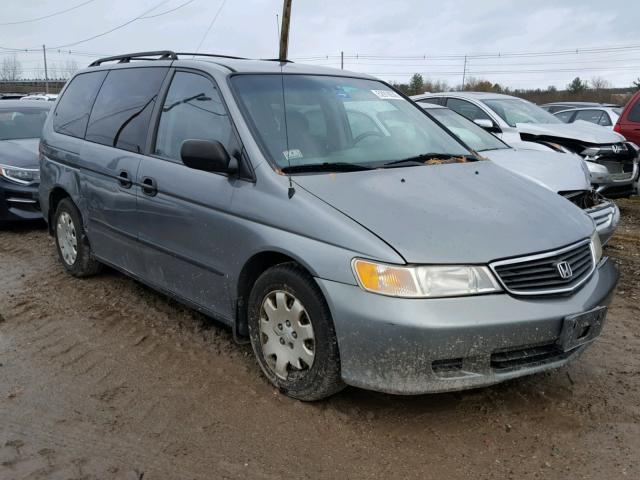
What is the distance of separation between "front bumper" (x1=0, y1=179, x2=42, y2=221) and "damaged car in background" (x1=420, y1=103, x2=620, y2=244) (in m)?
4.88

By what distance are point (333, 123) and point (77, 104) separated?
8.70 feet

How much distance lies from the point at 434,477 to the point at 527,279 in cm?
98

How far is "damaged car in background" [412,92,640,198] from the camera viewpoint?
25.7 feet

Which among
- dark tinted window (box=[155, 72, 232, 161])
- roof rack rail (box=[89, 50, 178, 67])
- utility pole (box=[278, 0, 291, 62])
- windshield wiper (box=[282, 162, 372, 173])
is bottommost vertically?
windshield wiper (box=[282, 162, 372, 173])

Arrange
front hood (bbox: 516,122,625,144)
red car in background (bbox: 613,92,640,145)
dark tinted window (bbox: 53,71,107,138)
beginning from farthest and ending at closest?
red car in background (bbox: 613,92,640,145) → front hood (bbox: 516,122,625,144) → dark tinted window (bbox: 53,71,107,138)

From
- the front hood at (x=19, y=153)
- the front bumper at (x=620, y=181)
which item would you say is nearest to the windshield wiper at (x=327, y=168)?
the front bumper at (x=620, y=181)

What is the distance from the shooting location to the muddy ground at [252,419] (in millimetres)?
2705

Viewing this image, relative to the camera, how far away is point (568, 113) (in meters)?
13.8

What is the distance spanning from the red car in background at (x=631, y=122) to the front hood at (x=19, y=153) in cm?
860

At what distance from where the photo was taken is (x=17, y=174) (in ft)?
24.2

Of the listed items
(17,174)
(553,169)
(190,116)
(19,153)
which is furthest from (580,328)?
(19,153)

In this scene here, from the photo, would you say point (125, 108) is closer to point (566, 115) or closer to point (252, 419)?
point (252, 419)

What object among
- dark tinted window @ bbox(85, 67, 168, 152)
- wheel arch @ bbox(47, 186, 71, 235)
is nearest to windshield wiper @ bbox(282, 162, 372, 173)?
dark tinted window @ bbox(85, 67, 168, 152)

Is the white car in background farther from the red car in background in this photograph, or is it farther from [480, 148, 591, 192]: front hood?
[480, 148, 591, 192]: front hood
